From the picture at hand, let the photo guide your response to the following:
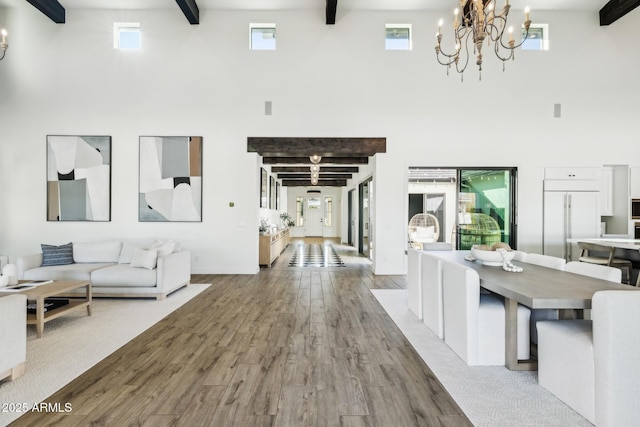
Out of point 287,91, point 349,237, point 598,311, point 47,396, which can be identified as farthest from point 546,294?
Answer: point 349,237

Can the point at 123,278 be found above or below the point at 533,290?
below

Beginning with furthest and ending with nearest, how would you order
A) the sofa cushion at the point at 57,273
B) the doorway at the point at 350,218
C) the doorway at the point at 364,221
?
the doorway at the point at 350,218
the doorway at the point at 364,221
the sofa cushion at the point at 57,273

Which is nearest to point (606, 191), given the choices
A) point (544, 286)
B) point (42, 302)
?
point (544, 286)

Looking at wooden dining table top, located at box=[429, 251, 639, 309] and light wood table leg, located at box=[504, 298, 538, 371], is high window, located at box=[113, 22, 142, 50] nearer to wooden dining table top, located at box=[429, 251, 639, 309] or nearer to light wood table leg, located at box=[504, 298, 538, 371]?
wooden dining table top, located at box=[429, 251, 639, 309]

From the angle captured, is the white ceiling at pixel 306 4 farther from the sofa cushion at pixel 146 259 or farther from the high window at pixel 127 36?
the sofa cushion at pixel 146 259

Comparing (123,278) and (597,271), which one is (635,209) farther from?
(123,278)

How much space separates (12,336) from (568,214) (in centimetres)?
859

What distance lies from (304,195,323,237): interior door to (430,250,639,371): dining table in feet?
45.1

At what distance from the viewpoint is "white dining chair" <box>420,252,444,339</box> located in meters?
3.12

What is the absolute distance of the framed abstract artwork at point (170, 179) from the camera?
254 inches

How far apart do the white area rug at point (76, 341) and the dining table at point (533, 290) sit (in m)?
3.36

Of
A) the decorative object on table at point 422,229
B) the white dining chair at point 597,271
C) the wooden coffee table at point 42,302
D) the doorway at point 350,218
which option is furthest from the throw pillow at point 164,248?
the doorway at point 350,218

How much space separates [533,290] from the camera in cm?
221

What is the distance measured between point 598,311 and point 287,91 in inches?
241
